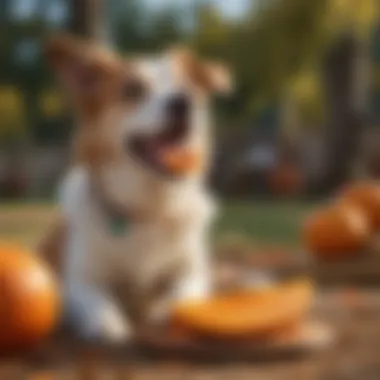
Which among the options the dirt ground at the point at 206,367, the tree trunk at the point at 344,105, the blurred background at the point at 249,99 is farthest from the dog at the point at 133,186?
the tree trunk at the point at 344,105

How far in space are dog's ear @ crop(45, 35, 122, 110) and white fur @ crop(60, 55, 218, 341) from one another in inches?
1.6

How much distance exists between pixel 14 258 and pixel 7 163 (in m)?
0.79

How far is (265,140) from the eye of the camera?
69.2 inches

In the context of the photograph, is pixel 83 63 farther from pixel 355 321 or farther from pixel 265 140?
pixel 265 140

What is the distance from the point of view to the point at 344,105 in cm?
178

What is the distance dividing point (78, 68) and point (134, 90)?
0.06 metres

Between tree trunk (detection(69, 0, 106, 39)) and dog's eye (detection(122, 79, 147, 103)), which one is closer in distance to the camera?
dog's eye (detection(122, 79, 147, 103))

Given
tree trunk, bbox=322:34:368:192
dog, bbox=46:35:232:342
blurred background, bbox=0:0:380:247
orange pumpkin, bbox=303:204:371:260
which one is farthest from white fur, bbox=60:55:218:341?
tree trunk, bbox=322:34:368:192

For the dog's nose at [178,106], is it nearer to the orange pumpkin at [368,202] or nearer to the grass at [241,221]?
the orange pumpkin at [368,202]

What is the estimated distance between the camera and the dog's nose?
3.11 feet

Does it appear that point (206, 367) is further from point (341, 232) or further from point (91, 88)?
point (341, 232)

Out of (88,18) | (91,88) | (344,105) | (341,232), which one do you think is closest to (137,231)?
(91,88)

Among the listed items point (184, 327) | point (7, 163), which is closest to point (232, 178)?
point (7, 163)

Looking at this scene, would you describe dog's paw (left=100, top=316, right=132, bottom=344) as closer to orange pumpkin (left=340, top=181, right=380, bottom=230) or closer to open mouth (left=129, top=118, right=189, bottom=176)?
open mouth (left=129, top=118, right=189, bottom=176)
